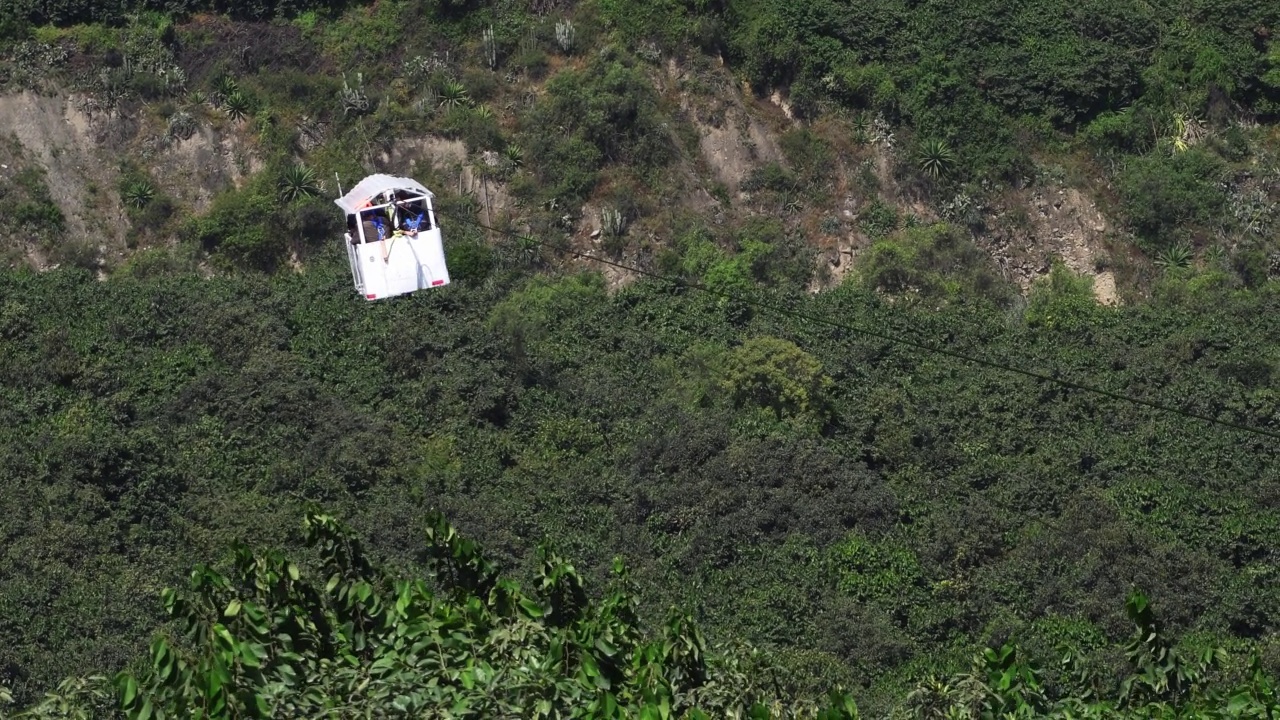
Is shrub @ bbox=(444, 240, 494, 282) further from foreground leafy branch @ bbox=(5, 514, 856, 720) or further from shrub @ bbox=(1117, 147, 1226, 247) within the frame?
foreground leafy branch @ bbox=(5, 514, 856, 720)

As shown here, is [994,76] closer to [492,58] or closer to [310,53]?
[492,58]

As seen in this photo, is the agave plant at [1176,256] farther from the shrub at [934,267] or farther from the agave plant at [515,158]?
the agave plant at [515,158]

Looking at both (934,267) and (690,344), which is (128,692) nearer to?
(690,344)

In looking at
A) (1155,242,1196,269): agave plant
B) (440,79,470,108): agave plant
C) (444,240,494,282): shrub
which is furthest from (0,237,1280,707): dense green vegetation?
(440,79,470,108): agave plant

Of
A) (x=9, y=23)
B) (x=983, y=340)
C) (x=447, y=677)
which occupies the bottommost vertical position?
(x=983, y=340)

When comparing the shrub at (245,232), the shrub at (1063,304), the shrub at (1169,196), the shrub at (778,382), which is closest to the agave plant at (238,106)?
the shrub at (245,232)

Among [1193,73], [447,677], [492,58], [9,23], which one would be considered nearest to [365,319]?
[492,58]
